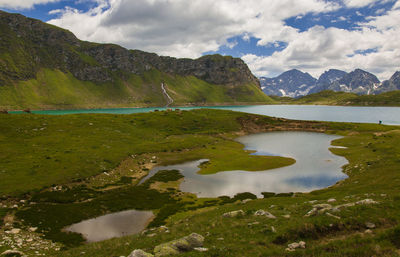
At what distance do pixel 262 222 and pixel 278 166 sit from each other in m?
51.8

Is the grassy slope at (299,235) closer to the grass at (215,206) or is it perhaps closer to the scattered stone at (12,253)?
the grass at (215,206)

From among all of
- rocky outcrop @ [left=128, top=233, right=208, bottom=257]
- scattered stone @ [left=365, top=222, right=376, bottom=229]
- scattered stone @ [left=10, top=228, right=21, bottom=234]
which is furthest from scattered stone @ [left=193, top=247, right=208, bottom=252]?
scattered stone @ [left=10, top=228, right=21, bottom=234]

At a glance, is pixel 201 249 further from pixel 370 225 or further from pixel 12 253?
pixel 12 253

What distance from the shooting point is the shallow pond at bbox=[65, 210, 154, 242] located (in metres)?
32.9

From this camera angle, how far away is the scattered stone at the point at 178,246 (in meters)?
16.7

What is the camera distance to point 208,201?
1791 inches

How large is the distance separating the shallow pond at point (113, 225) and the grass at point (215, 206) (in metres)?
1.73

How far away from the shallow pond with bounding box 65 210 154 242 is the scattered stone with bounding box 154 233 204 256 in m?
18.1

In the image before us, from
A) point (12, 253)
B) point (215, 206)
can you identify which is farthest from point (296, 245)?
point (12, 253)

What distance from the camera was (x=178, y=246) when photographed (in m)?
17.6

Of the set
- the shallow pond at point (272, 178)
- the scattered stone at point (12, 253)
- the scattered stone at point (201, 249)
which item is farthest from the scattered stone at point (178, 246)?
the shallow pond at point (272, 178)

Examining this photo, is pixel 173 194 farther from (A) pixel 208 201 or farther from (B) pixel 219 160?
(B) pixel 219 160

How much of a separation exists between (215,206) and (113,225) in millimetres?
16818

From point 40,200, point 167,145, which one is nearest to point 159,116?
point 167,145
